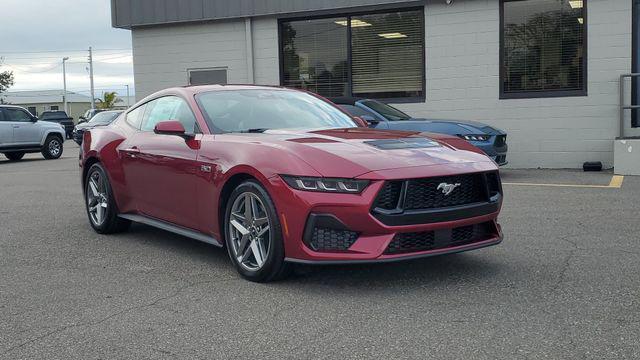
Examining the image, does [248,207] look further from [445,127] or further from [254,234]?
[445,127]

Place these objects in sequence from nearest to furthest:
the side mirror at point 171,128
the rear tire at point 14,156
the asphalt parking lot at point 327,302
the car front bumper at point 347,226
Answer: the asphalt parking lot at point 327,302 < the car front bumper at point 347,226 < the side mirror at point 171,128 < the rear tire at point 14,156

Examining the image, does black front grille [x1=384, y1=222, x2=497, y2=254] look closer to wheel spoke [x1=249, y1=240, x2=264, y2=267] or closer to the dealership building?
wheel spoke [x1=249, y1=240, x2=264, y2=267]

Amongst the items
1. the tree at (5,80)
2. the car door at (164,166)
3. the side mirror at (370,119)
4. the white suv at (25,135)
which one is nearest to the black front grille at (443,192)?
the car door at (164,166)

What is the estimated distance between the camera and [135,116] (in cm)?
666

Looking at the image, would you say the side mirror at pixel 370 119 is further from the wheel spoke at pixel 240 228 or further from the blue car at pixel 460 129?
the wheel spoke at pixel 240 228

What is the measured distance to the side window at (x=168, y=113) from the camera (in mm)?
5738

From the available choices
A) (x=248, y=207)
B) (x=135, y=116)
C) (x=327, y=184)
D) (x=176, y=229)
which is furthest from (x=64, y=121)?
(x=327, y=184)

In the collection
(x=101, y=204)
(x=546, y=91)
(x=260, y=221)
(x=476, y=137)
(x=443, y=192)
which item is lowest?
(x=101, y=204)

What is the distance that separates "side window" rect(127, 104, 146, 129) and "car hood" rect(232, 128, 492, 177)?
1.83 meters

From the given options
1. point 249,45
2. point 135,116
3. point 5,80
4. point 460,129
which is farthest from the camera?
point 5,80

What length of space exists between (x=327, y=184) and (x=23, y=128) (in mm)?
17899

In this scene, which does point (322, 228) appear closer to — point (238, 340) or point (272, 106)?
point (238, 340)

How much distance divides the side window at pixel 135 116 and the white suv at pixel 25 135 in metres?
14.2

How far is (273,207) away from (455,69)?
32.7 feet
